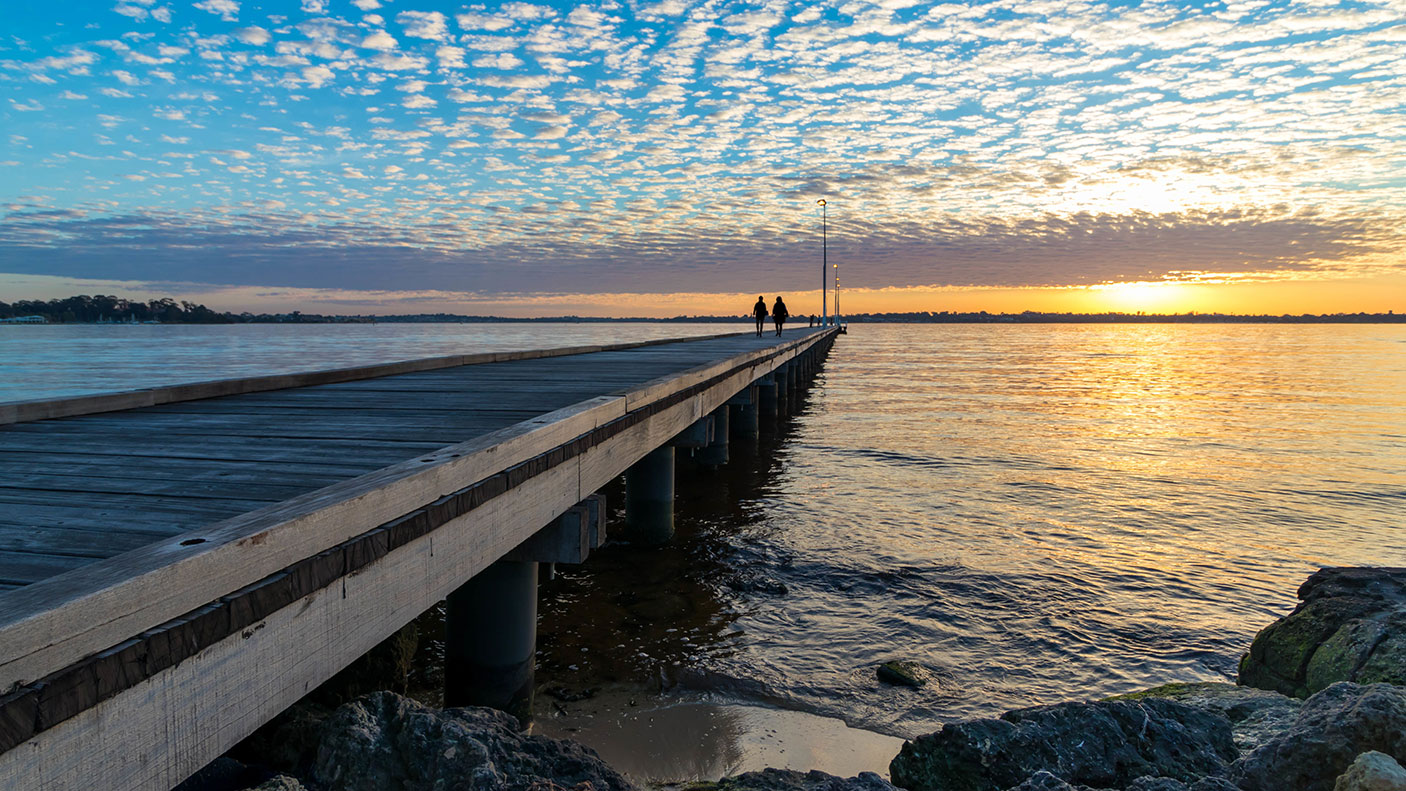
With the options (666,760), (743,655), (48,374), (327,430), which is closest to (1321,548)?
(743,655)

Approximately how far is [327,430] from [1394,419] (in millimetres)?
30964

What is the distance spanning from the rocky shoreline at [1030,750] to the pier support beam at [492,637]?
1.04m

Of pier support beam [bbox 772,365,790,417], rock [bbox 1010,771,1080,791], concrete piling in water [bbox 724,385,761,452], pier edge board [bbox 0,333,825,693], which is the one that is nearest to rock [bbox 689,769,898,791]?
rock [bbox 1010,771,1080,791]

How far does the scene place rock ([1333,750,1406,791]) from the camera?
10.0 ft

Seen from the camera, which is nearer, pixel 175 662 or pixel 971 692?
pixel 175 662

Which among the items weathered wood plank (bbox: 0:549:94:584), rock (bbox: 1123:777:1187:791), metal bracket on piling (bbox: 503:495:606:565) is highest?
weathered wood plank (bbox: 0:549:94:584)

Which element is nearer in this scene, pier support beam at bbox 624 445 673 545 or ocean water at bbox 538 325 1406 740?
ocean water at bbox 538 325 1406 740

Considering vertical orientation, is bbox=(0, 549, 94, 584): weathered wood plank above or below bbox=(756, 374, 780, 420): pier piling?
above

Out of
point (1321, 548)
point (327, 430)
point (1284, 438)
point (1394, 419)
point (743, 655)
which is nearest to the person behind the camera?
point (327, 430)

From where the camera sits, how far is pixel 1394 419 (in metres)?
25.2

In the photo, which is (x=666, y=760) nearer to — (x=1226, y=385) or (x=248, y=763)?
(x=248, y=763)

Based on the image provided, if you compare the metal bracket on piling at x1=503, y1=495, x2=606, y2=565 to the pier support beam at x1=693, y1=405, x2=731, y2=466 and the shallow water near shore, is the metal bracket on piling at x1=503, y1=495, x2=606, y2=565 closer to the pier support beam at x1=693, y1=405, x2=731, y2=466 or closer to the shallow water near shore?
the shallow water near shore

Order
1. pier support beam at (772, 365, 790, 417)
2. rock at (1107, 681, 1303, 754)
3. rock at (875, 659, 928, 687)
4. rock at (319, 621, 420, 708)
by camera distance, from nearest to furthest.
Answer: rock at (1107, 681, 1303, 754)
rock at (319, 621, 420, 708)
rock at (875, 659, 928, 687)
pier support beam at (772, 365, 790, 417)

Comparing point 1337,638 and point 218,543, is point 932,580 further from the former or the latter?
point 218,543
